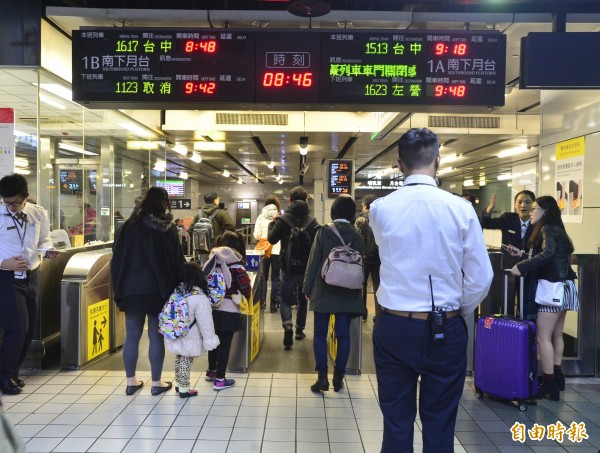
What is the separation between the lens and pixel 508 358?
12.3 feet

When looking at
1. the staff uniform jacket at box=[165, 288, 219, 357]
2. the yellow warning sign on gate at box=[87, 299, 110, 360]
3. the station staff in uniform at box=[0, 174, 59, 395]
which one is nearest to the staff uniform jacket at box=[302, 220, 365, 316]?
the staff uniform jacket at box=[165, 288, 219, 357]

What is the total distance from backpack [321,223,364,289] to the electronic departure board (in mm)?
1248

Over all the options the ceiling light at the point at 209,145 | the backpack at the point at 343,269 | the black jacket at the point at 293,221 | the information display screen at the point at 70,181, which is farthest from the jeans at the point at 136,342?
the ceiling light at the point at 209,145

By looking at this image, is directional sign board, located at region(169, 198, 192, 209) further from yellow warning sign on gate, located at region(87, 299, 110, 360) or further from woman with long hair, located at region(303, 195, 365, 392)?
woman with long hair, located at region(303, 195, 365, 392)

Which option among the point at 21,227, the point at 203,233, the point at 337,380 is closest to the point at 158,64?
the point at 21,227

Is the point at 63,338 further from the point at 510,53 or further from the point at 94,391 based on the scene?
the point at 510,53

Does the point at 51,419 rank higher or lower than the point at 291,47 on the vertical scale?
lower

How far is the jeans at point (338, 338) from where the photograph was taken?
156 inches

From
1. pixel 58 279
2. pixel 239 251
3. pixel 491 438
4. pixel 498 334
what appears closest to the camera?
pixel 491 438

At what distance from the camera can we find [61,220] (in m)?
6.45

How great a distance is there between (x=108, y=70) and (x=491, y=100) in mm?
3185

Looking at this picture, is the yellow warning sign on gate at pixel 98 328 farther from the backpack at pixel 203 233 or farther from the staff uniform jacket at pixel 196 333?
the backpack at pixel 203 233

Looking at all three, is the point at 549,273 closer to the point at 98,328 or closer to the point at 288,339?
the point at 288,339

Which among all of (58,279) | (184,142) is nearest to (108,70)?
(58,279)
